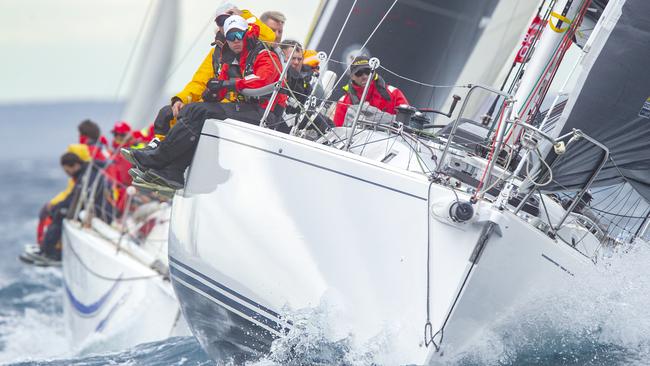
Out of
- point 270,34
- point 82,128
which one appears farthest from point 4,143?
point 270,34

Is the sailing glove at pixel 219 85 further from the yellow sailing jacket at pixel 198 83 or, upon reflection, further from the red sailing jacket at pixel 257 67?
the yellow sailing jacket at pixel 198 83

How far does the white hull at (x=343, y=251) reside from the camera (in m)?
3.81

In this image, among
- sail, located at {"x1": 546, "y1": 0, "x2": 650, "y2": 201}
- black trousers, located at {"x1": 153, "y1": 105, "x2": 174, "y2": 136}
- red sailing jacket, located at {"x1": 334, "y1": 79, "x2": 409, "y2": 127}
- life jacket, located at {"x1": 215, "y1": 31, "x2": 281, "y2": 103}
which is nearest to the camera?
sail, located at {"x1": 546, "y1": 0, "x2": 650, "y2": 201}

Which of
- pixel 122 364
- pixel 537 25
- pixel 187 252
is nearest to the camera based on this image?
pixel 187 252

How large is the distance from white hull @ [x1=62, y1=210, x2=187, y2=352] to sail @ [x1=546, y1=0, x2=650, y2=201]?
10.7ft

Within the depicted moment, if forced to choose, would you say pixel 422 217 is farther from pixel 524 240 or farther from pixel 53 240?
pixel 53 240

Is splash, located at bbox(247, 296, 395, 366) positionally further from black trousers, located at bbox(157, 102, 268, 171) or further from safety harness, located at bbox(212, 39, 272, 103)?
safety harness, located at bbox(212, 39, 272, 103)

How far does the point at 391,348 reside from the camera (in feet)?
12.8

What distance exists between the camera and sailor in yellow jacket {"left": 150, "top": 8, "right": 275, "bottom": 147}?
4.98 m

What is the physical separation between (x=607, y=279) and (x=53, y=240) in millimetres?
6029

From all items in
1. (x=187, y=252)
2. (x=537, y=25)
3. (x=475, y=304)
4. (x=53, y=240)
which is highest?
(x=537, y=25)

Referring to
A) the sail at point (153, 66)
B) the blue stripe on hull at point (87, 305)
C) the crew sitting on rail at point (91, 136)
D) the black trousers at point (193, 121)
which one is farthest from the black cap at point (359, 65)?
the sail at point (153, 66)

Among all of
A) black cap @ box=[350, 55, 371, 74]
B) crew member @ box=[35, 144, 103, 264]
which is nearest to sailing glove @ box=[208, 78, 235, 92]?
black cap @ box=[350, 55, 371, 74]

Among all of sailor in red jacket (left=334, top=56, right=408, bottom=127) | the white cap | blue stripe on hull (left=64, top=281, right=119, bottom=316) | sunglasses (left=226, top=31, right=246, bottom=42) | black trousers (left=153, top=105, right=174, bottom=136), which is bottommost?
blue stripe on hull (left=64, top=281, right=119, bottom=316)
